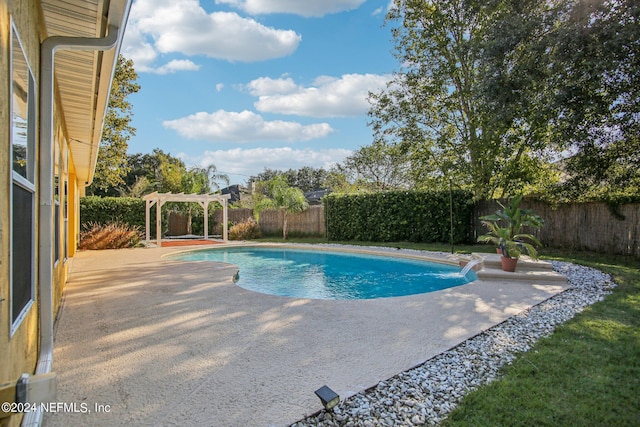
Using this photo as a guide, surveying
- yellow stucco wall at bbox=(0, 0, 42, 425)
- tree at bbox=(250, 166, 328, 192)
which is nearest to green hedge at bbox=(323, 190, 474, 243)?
yellow stucco wall at bbox=(0, 0, 42, 425)

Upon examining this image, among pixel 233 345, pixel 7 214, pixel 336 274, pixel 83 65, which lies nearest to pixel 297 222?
pixel 336 274

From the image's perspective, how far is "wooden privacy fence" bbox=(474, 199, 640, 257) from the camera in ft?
32.7

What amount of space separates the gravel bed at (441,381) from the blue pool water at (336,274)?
3539 millimetres

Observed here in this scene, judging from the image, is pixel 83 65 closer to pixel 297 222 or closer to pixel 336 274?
pixel 336 274

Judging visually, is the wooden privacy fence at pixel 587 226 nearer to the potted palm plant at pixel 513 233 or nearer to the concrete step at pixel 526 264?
the concrete step at pixel 526 264

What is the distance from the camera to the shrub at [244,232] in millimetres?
19312

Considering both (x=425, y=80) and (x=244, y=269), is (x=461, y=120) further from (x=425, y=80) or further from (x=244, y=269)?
(x=244, y=269)

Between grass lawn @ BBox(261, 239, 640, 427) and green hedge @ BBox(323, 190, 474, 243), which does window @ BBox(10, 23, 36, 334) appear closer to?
grass lawn @ BBox(261, 239, 640, 427)

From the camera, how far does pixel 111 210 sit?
679 inches

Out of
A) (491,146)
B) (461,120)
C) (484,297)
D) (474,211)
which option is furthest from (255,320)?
(461,120)

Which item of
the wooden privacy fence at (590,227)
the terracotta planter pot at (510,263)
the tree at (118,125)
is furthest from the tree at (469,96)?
the tree at (118,125)

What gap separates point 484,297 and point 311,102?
1512cm

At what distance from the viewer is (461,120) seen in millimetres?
15125

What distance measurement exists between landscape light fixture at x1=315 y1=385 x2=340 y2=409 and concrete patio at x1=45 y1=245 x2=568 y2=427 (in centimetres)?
9
